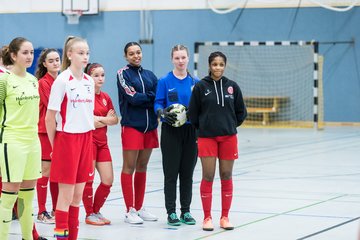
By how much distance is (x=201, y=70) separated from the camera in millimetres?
22094

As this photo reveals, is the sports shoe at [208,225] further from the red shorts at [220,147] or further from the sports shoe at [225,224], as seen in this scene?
the red shorts at [220,147]

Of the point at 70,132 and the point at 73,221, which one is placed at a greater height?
the point at 70,132

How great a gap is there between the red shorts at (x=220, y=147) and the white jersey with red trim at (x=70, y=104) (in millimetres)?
1544

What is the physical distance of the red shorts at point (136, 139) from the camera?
7.15 m

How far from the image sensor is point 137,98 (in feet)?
23.3

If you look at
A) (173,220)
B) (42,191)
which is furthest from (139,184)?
(42,191)

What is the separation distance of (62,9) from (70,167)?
1888cm

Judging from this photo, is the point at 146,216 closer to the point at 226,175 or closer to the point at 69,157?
the point at 226,175

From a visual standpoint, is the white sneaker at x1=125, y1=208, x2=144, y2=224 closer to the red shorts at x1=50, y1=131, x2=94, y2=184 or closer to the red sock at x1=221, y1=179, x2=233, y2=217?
the red sock at x1=221, y1=179, x2=233, y2=217

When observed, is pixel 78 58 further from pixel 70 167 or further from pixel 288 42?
pixel 288 42

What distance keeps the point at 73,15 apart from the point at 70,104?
1880cm

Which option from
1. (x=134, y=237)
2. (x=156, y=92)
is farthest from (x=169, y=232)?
(x=156, y=92)

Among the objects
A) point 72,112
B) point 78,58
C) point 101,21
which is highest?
point 101,21

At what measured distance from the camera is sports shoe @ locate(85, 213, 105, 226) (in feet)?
23.0
